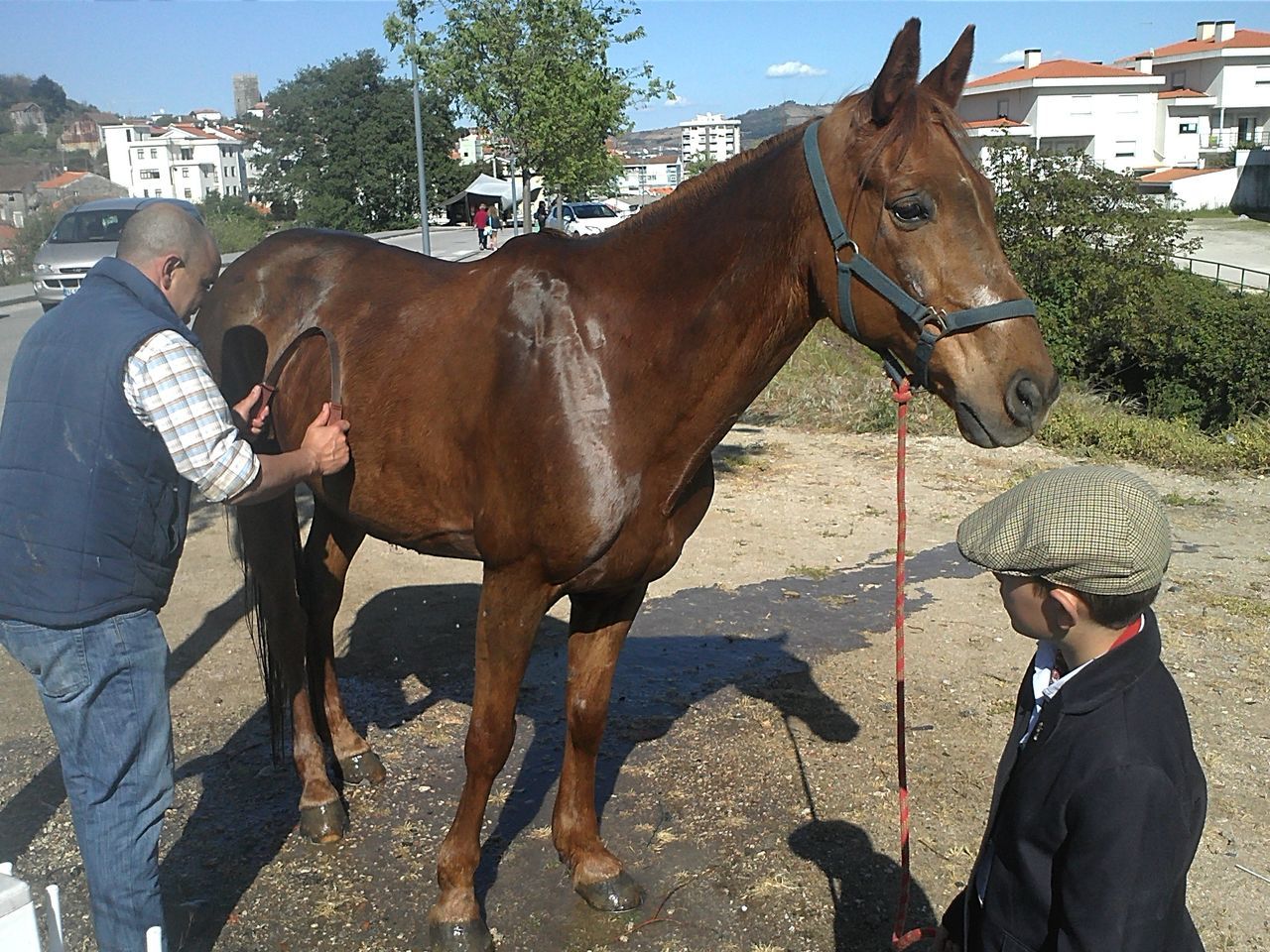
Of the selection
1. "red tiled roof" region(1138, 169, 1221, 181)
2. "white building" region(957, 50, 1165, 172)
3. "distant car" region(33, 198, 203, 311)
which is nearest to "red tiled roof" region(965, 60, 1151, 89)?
"white building" region(957, 50, 1165, 172)

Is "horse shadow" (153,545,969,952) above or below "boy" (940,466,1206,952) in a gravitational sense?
below

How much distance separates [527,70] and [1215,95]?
69.9 m

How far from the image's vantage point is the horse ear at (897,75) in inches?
94.3

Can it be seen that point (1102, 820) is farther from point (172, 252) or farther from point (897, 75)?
point (172, 252)

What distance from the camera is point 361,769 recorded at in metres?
4.11

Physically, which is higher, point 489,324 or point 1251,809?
point 489,324

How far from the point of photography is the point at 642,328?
2.90 meters

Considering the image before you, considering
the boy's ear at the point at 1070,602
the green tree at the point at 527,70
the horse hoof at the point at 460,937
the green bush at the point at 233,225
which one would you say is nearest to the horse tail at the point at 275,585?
the horse hoof at the point at 460,937

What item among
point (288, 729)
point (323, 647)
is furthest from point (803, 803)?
point (288, 729)

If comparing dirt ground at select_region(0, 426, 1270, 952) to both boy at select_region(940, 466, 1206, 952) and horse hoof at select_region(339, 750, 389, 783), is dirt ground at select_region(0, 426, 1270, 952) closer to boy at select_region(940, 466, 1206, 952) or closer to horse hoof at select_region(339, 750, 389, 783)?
horse hoof at select_region(339, 750, 389, 783)

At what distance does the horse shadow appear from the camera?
359 cm

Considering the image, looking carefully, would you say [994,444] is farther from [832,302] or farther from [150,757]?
[150,757]

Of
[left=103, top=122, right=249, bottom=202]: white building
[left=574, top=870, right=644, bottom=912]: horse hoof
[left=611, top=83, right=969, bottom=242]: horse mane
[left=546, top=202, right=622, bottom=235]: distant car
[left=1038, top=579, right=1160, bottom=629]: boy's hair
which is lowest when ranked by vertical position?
[left=574, top=870, right=644, bottom=912]: horse hoof

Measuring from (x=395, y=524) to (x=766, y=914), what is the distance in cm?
170
